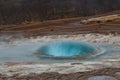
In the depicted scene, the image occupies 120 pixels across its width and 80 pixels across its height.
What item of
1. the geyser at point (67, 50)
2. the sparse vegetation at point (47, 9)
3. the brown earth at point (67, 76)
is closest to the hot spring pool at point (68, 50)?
the geyser at point (67, 50)

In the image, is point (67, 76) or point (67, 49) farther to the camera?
point (67, 49)

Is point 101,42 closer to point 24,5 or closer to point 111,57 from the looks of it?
point 111,57

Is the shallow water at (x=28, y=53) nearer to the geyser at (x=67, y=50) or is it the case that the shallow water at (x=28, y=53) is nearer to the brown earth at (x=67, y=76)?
the geyser at (x=67, y=50)

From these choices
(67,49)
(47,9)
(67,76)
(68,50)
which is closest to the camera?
(67,76)

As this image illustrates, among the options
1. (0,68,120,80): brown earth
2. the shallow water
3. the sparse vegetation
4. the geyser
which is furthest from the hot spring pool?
the sparse vegetation

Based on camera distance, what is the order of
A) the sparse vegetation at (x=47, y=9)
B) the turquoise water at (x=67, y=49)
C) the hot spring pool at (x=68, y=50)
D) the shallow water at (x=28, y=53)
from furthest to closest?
the sparse vegetation at (x=47, y=9)
the turquoise water at (x=67, y=49)
the hot spring pool at (x=68, y=50)
the shallow water at (x=28, y=53)

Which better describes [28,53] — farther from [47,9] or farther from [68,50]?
[47,9]

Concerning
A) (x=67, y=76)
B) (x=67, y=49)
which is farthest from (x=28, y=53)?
(x=67, y=76)

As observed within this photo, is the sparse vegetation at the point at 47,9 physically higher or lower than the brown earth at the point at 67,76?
lower
